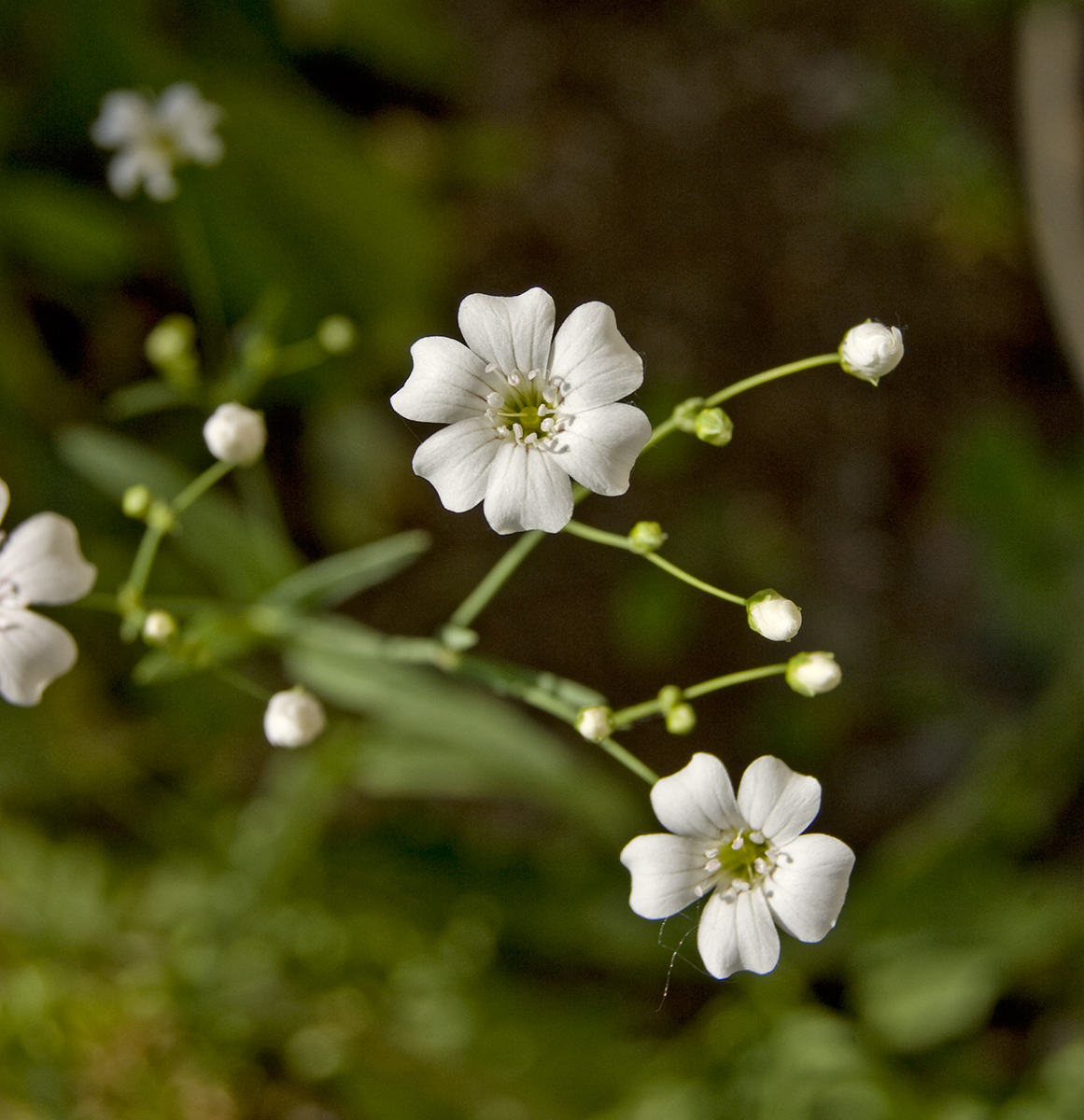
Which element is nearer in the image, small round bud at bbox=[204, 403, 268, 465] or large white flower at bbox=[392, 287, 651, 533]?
large white flower at bbox=[392, 287, 651, 533]

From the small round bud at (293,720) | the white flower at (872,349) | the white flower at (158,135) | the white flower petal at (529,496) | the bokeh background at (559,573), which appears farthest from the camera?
the bokeh background at (559,573)

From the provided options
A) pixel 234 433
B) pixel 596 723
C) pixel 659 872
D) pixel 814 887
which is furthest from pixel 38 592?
pixel 814 887

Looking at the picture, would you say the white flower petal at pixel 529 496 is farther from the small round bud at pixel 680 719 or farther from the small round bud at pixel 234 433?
the small round bud at pixel 234 433

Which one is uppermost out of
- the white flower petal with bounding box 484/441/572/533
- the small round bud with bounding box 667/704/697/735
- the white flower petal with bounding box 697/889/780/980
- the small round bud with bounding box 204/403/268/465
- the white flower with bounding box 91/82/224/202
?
the white flower with bounding box 91/82/224/202

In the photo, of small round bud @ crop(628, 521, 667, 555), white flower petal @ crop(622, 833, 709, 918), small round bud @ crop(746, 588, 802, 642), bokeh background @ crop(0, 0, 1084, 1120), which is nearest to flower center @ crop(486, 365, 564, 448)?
small round bud @ crop(628, 521, 667, 555)

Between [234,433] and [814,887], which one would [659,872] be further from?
[234,433]

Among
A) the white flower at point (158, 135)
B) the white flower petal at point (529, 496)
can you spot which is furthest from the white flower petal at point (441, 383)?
the white flower at point (158, 135)

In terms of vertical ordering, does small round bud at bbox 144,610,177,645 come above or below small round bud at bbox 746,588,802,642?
above

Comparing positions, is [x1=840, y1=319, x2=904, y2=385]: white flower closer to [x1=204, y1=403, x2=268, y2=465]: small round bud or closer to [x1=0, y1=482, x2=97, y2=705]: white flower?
[x1=204, y1=403, x2=268, y2=465]: small round bud
